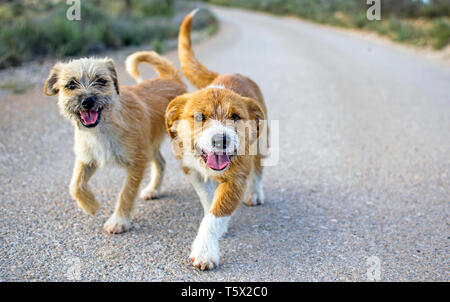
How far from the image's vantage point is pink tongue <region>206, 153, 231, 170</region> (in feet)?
12.7

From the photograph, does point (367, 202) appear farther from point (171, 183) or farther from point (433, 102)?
point (433, 102)

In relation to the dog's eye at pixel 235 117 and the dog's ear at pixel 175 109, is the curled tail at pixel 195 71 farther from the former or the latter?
the dog's eye at pixel 235 117

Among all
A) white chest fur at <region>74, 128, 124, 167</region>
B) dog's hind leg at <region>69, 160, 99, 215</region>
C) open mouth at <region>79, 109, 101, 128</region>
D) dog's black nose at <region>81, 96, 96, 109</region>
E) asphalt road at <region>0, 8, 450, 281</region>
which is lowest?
asphalt road at <region>0, 8, 450, 281</region>

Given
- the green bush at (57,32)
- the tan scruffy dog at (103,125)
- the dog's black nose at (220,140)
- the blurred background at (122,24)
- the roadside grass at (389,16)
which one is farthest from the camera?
the roadside grass at (389,16)

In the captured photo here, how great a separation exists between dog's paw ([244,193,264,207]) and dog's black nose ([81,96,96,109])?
2180 mm

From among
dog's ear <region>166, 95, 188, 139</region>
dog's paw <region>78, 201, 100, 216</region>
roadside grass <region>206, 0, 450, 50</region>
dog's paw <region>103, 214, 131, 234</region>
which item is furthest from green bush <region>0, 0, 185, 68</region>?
roadside grass <region>206, 0, 450, 50</region>

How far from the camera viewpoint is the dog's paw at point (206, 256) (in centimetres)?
373

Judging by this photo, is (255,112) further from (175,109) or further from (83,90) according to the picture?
(83,90)

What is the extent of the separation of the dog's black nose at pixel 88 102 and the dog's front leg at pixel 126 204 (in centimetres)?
80

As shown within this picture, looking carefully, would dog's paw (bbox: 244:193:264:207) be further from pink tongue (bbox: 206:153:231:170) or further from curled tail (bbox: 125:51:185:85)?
curled tail (bbox: 125:51:185:85)

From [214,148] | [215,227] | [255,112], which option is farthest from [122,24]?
[215,227]

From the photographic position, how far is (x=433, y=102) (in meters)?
10.8

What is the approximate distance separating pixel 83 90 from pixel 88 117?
0.26 meters

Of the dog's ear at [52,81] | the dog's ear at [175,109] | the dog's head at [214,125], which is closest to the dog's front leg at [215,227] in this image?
the dog's head at [214,125]
